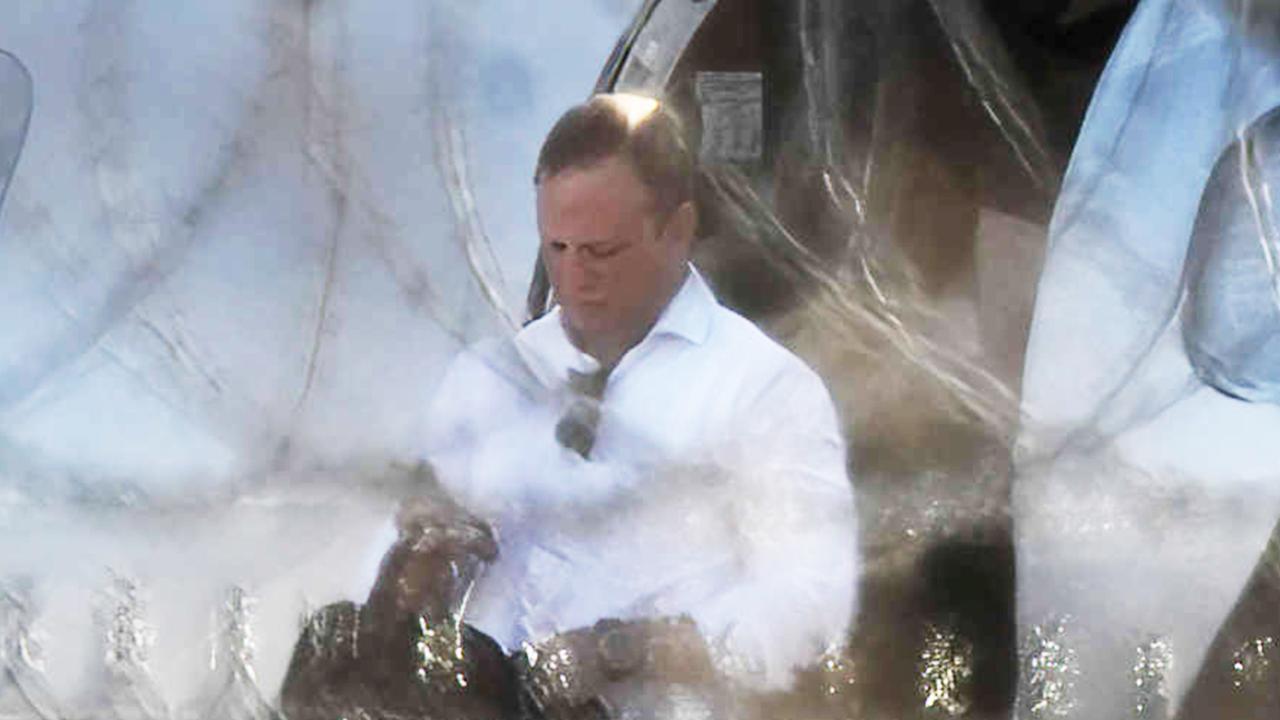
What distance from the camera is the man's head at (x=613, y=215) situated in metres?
2.70

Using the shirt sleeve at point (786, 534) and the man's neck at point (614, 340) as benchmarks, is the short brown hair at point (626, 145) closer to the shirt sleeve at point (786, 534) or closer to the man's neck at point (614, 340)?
the man's neck at point (614, 340)

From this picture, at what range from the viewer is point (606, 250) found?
271 centimetres

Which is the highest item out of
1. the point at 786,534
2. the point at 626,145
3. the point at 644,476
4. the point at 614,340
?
the point at 626,145

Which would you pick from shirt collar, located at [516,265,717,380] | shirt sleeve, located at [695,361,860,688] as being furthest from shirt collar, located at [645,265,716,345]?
shirt sleeve, located at [695,361,860,688]

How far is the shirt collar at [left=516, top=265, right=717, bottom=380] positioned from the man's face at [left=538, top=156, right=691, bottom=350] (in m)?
0.01

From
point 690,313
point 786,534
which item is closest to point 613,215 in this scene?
point 690,313

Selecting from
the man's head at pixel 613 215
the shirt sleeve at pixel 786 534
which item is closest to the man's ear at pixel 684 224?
the man's head at pixel 613 215

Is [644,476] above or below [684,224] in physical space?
below

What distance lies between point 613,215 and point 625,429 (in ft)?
0.79

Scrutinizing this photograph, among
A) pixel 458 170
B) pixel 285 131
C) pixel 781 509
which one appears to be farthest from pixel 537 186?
pixel 781 509

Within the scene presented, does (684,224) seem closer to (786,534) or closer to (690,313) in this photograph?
(690,313)

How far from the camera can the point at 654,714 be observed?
2.73 metres

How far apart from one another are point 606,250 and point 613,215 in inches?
1.6

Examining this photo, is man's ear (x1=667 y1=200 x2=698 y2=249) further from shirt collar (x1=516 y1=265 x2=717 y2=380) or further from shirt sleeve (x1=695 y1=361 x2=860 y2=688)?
shirt sleeve (x1=695 y1=361 x2=860 y2=688)
